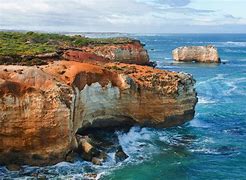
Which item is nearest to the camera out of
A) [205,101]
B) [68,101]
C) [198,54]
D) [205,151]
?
[68,101]

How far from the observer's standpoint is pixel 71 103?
37.1 meters

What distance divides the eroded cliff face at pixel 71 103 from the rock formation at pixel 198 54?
242 ft

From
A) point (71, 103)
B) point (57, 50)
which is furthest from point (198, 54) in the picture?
point (71, 103)

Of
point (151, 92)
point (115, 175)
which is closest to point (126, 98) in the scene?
point (151, 92)

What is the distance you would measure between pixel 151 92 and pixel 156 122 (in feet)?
10.7

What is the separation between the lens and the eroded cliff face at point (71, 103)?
35.7 metres

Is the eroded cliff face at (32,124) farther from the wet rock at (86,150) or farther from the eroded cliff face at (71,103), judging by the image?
the wet rock at (86,150)

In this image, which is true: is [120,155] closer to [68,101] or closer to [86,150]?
[86,150]

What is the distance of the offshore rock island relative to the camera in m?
35.7

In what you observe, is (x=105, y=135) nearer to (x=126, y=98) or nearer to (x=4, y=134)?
(x=126, y=98)

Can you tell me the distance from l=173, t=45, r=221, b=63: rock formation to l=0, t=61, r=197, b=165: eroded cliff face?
242 feet

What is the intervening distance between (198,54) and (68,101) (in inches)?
3620

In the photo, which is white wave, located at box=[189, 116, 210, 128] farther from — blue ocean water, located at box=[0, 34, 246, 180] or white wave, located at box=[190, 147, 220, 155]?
white wave, located at box=[190, 147, 220, 155]

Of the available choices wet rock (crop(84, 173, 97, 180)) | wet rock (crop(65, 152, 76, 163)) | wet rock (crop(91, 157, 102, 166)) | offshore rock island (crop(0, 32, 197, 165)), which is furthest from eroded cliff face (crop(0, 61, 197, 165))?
wet rock (crop(84, 173, 97, 180))
